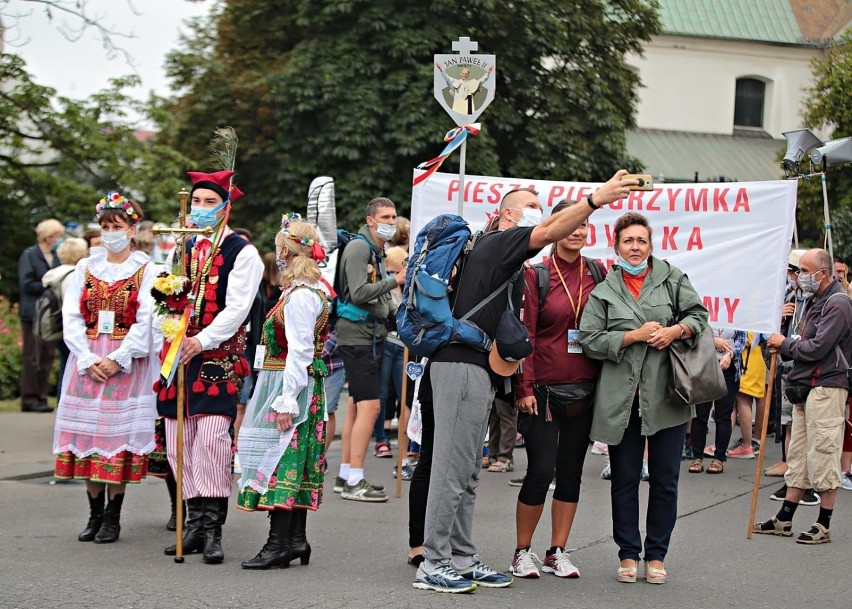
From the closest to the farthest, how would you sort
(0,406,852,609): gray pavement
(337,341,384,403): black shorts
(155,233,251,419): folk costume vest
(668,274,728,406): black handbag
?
(0,406,852,609): gray pavement, (668,274,728,406): black handbag, (155,233,251,419): folk costume vest, (337,341,384,403): black shorts

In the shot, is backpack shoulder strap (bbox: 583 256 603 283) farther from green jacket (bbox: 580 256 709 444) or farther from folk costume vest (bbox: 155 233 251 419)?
folk costume vest (bbox: 155 233 251 419)

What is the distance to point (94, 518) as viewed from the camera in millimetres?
7613

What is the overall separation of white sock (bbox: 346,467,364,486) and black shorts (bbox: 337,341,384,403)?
547mm

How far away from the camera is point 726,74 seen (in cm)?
4119

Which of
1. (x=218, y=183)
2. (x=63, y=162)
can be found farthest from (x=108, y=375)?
(x=63, y=162)

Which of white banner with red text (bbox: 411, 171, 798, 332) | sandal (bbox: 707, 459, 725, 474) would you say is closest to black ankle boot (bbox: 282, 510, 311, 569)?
white banner with red text (bbox: 411, 171, 798, 332)

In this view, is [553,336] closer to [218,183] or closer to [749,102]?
[218,183]

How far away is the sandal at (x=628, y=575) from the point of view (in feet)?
21.9

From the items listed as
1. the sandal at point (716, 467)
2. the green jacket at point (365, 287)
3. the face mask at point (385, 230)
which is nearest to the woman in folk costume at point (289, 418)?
the green jacket at point (365, 287)

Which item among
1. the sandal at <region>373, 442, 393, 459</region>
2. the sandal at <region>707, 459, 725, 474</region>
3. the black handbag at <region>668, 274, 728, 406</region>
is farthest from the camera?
the sandal at <region>373, 442, 393, 459</region>

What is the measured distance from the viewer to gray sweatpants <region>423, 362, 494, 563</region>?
625 cm

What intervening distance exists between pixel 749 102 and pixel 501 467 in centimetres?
3377

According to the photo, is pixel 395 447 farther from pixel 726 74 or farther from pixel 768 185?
pixel 726 74

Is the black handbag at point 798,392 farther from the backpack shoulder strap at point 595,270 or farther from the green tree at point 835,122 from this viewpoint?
the green tree at point 835,122
